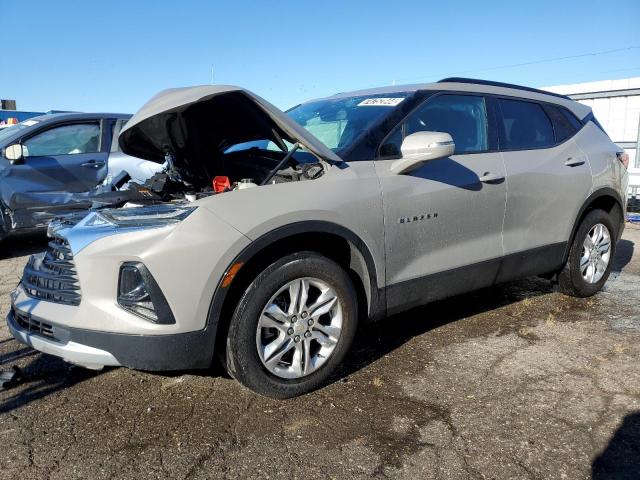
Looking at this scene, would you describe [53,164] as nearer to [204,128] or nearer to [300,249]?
[204,128]

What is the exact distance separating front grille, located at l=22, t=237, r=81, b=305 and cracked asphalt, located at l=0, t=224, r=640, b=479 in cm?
62

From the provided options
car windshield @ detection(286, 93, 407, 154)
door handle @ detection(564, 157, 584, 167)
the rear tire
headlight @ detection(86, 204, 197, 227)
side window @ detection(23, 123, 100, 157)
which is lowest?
the rear tire

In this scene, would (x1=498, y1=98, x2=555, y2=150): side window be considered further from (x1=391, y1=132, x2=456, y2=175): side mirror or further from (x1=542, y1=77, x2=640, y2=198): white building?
(x1=542, y1=77, x2=640, y2=198): white building

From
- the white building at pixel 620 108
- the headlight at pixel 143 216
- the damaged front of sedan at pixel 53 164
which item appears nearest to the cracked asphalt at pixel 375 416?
the headlight at pixel 143 216

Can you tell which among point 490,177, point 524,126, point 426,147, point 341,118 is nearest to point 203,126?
point 341,118

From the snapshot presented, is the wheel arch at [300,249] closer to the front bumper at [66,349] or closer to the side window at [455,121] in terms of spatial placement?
the front bumper at [66,349]

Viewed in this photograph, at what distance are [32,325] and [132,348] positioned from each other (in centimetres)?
73

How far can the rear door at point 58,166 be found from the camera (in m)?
6.46

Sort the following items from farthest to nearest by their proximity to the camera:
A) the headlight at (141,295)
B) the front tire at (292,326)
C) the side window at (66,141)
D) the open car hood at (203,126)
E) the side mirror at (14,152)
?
the side window at (66,141) → the side mirror at (14,152) → the open car hood at (203,126) → the front tire at (292,326) → the headlight at (141,295)

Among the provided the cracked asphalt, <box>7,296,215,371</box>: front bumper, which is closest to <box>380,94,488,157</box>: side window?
the cracked asphalt

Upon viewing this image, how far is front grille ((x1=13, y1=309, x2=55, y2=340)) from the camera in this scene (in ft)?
9.08

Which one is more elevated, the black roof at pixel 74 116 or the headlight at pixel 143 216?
the black roof at pixel 74 116

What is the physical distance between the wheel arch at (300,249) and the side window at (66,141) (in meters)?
4.94

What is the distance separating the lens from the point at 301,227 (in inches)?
114
